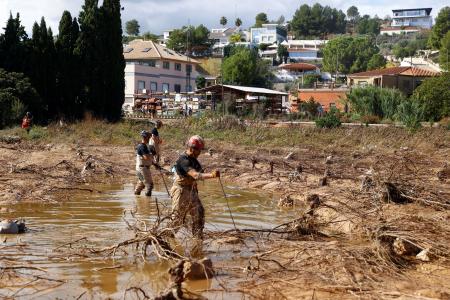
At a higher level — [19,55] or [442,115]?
[19,55]

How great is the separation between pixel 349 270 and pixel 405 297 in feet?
3.41

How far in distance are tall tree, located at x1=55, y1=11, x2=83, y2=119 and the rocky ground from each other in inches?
519

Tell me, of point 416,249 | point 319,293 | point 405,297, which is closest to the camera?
point 405,297

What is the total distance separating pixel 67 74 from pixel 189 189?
1135 inches

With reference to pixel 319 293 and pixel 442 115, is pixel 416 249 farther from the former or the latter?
pixel 442 115

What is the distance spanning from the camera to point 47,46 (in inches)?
1394

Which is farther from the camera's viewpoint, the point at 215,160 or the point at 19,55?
the point at 19,55

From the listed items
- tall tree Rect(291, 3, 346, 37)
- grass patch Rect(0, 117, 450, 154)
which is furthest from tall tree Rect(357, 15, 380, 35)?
grass patch Rect(0, 117, 450, 154)

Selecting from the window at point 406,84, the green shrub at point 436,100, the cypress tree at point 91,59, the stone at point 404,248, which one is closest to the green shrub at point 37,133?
the cypress tree at point 91,59

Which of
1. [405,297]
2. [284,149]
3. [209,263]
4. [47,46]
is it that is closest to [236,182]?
[284,149]

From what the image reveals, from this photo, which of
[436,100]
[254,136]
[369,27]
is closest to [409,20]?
[369,27]

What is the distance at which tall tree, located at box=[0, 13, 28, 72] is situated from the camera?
115ft

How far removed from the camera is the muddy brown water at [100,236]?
6965 millimetres

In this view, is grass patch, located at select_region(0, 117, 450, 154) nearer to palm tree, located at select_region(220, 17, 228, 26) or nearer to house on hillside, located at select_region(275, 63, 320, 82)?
house on hillside, located at select_region(275, 63, 320, 82)
